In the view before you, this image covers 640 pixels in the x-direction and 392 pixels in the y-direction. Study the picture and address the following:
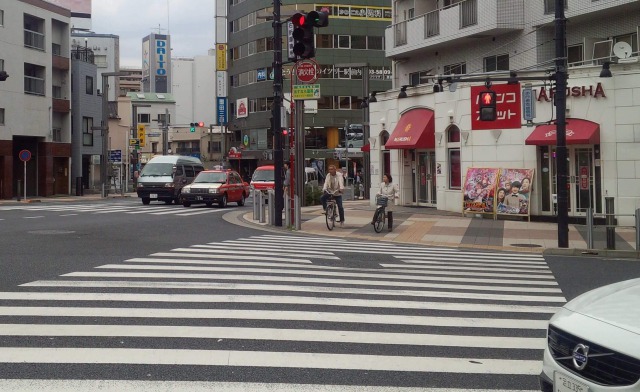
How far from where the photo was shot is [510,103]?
24469 mm

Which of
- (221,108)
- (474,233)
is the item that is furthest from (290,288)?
(221,108)

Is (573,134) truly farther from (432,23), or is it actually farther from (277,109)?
(432,23)

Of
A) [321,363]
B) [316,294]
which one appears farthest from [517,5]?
[321,363]

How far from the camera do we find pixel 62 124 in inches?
1960

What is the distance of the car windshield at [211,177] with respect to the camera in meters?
32.8

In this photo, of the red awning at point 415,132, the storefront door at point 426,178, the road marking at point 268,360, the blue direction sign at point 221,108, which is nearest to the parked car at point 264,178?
the red awning at point 415,132

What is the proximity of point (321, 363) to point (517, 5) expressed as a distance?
896 inches

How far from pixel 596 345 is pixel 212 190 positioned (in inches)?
1125

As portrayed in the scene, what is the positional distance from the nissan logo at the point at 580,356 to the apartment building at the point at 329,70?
A: 61.6m

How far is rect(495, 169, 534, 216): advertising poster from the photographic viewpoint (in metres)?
23.8

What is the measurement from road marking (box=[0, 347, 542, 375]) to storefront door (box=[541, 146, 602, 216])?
17.9 meters

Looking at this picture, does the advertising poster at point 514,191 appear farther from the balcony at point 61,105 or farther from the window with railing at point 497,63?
the balcony at point 61,105

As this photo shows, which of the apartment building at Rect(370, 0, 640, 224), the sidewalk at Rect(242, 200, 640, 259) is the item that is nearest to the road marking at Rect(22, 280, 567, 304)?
the sidewalk at Rect(242, 200, 640, 259)

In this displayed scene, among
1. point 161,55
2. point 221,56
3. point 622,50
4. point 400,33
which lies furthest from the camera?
point 161,55
